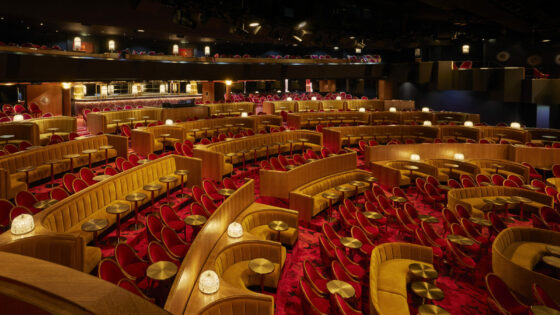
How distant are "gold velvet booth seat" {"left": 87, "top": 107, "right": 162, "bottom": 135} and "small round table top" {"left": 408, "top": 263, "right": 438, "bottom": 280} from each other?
1264 centimetres

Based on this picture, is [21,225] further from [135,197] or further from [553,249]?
[553,249]

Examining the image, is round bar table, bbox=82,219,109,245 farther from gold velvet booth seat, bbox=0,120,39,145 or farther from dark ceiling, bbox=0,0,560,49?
gold velvet booth seat, bbox=0,120,39,145

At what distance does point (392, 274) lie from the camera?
631cm

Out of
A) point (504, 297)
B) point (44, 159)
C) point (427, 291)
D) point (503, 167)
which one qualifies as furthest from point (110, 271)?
point (503, 167)

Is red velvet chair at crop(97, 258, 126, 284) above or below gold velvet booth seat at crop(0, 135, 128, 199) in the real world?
below

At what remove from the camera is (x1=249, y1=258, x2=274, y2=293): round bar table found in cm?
568

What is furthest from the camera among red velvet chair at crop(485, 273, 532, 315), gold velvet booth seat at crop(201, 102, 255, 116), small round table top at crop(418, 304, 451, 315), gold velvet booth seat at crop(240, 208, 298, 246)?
gold velvet booth seat at crop(201, 102, 255, 116)

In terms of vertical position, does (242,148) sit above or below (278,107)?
below

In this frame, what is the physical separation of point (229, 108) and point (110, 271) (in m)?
16.3

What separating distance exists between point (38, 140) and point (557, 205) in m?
15.1

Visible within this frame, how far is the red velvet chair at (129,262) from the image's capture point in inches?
220

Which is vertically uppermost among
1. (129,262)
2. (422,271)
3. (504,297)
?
(129,262)

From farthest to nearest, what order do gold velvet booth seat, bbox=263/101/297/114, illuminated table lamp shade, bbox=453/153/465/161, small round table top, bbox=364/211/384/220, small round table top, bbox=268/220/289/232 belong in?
gold velvet booth seat, bbox=263/101/297/114
illuminated table lamp shade, bbox=453/153/465/161
small round table top, bbox=364/211/384/220
small round table top, bbox=268/220/289/232

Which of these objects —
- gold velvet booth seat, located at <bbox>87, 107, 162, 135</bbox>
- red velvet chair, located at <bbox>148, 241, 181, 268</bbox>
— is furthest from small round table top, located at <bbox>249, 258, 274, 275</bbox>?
gold velvet booth seat, located at <bbox>87, 107, 162, 135</bbox>
